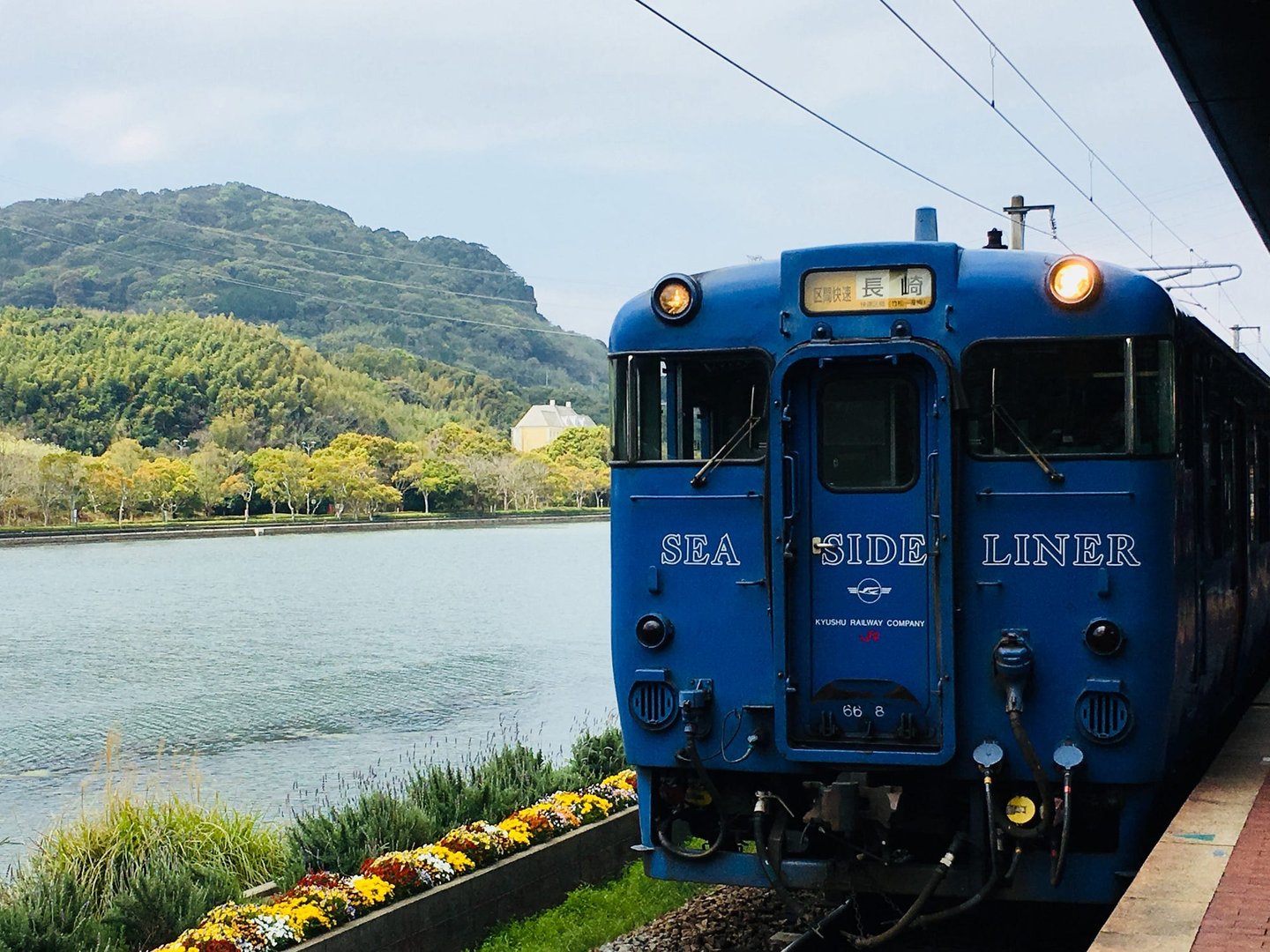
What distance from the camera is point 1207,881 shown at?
6434mm

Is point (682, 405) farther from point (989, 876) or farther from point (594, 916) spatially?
point (594, 916)

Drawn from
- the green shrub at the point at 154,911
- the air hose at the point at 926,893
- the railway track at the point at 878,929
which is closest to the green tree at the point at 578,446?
the railway track at the point at 878,929

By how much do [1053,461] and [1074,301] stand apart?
74 cm

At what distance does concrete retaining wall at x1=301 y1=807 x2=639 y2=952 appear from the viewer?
7.64 metres

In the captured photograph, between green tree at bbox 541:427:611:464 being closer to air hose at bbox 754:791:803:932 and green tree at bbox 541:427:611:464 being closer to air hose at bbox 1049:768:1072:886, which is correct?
air hose at bbox 754:791:803:932

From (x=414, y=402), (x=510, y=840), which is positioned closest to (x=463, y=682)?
(x=510, y=840)

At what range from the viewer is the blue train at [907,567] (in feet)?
23.1

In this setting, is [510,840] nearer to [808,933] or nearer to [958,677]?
[808,933]

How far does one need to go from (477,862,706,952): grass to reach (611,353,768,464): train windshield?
8.93ft

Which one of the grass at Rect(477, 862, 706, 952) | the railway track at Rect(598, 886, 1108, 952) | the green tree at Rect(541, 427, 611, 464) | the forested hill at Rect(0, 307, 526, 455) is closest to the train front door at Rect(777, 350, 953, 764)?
the railway track at Rect(598, 886, 1108, 952)

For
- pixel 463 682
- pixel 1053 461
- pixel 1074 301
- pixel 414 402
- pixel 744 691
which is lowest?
pixel 463 682

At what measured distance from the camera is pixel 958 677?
7156mm

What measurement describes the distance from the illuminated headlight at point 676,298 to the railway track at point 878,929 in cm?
323

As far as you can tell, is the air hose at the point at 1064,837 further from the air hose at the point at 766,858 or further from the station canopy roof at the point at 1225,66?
the station canopy roof at the point at 1225,66
